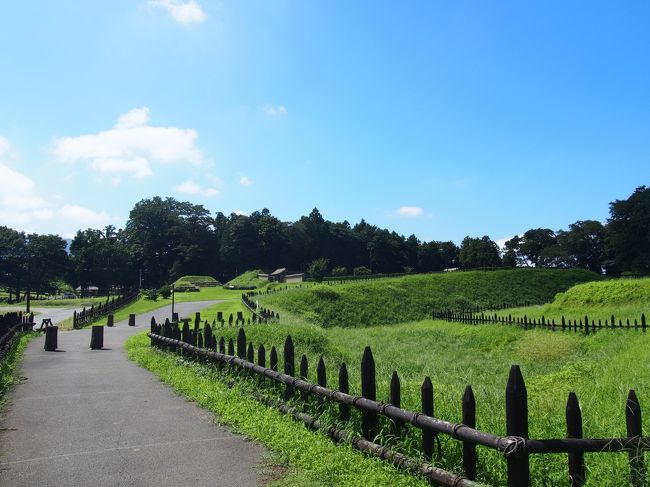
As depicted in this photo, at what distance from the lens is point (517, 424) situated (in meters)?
3.76

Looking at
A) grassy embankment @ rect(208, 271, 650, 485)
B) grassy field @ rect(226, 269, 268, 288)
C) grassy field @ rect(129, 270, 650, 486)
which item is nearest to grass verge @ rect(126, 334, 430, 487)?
grassy field @ rect(129, 270, 650, 486)

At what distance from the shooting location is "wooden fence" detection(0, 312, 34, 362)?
14284 millimetres

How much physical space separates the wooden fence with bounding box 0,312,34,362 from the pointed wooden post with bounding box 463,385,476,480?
477 inches

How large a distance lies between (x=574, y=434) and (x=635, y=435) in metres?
0.54

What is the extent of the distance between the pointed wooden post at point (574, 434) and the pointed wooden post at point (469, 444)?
0.69m

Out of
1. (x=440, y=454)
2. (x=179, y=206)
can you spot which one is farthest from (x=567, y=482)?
(x=179, y=206)

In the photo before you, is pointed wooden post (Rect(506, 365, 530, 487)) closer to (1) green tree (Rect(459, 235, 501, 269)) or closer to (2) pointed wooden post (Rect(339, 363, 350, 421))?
(2) pointed wooden post (Rect(339, 363, 350, 421))

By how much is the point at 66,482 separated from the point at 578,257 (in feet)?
358

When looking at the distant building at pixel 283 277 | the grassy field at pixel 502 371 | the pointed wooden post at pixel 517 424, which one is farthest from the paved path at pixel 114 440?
the distant building at pixel 283 277

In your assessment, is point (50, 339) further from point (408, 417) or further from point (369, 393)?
point (408, 417)

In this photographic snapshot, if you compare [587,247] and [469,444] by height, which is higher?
[587,247]

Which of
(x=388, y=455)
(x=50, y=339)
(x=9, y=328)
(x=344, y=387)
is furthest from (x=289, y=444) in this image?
(x=9, y=328)

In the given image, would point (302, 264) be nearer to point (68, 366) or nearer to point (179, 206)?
point (179, 206)

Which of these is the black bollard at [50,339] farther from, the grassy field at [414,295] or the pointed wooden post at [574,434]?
the grassy field at [414,295]
